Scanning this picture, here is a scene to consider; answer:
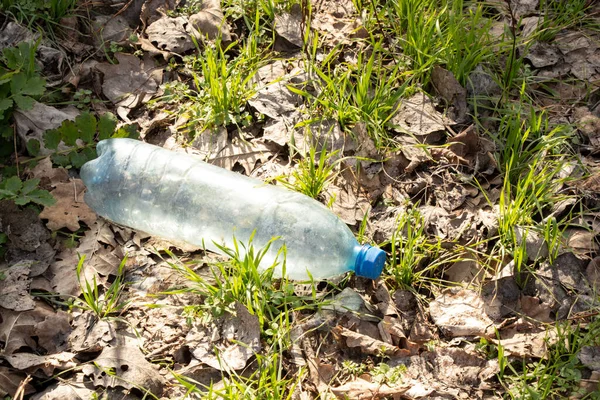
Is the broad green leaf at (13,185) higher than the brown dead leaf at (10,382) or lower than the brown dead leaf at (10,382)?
higher

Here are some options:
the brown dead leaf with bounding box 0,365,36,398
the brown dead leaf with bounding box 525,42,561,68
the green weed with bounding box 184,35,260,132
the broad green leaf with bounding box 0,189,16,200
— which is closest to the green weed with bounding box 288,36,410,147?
the green weed with bounding box 184,35,260,132

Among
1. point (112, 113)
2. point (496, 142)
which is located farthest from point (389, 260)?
point (112, 113)

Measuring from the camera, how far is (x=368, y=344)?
2.84m

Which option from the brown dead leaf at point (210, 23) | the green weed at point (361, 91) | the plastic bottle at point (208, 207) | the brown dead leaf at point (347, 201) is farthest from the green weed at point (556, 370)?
the brown dead leaf at point (210, 23)

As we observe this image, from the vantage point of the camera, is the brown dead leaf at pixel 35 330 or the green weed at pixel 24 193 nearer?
the brown dead leaf at pixel 35 330

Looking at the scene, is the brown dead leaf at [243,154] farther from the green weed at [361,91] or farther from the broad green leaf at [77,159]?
the broad green leaf at [77,159]

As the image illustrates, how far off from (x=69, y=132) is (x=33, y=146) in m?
0.19

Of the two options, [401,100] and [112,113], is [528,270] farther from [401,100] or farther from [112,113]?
[112,113]

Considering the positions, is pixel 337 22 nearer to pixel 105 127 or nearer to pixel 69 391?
pixel 105 127

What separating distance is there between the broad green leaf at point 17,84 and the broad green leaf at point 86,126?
0.32 meters

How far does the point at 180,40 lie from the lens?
395 cm

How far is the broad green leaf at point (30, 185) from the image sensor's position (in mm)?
3123

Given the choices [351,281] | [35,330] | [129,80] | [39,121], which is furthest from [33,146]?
[351,281]

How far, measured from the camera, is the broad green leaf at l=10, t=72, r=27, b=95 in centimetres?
339
